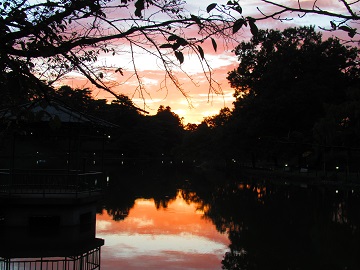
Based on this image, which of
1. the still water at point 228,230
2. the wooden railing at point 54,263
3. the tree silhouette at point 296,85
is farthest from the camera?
the tree silhouette at point 296,85

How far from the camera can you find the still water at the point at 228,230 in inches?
410

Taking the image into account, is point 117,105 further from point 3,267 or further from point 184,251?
point 184,251

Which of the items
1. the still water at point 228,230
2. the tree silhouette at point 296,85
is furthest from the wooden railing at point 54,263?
the tree silhouette at point 296,85

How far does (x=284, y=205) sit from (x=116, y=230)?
30.4ft

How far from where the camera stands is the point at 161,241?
40.7 feet

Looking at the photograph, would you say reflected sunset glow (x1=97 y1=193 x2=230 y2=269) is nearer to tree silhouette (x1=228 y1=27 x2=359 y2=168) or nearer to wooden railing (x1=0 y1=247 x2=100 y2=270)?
wooden railing (x1=0 y1=247 x2=100 y2=270)

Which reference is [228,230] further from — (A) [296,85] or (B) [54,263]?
(A) [296,85]

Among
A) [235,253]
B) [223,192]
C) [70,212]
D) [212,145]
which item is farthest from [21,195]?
[212,145]

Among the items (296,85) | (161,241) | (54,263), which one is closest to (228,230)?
(161,241)

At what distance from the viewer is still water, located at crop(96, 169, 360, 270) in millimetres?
10422

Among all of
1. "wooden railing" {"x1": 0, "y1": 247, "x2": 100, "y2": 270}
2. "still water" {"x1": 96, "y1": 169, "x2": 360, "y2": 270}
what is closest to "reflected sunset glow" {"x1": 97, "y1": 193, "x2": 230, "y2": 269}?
"still water" {"x1": 96, "y1": 169, "x2": 360, "y2": 270}

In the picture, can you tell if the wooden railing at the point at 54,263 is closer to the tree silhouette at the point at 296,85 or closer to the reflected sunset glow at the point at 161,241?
the reflected sunset glow at the point at 161,241

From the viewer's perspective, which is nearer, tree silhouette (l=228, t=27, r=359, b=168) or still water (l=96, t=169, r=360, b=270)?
still water (l=96, t=169, r=360, b=270)

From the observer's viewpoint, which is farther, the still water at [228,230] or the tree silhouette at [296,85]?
the tree silhouette at [296,85]
